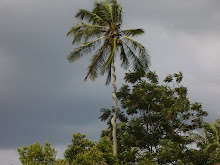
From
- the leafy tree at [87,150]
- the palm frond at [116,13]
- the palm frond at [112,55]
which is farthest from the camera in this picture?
the palm frond at [116,13]

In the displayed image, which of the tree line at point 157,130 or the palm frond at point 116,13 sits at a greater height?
the palm frond at point 116,13

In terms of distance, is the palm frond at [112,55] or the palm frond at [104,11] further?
the palm frond at [104,11]

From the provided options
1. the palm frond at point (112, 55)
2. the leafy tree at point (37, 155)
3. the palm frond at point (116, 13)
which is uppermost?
the palm frond at point (116, 13)

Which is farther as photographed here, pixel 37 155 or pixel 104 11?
pixel 104 11

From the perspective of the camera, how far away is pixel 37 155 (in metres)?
22.3

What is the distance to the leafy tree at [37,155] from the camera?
2231 cm

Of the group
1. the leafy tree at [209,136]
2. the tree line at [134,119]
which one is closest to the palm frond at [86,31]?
the tree line at [134,119]

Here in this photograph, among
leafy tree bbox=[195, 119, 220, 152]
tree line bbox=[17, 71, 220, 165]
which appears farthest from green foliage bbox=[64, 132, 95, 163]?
leafy tree bbox=[195, 119, 220, 152]

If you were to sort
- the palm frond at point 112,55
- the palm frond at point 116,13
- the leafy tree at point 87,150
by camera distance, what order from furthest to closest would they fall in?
the palm frond at point 116,13 → the palm frond at point 112,55 → the leafy tree at point 87,150

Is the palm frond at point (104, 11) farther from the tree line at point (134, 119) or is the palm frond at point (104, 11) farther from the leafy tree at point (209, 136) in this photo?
the leafy tree at point (209, 136)

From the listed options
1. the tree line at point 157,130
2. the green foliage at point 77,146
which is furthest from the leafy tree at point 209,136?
the green foliage at point 77,146

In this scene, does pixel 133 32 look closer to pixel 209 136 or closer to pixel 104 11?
pixel 104 11

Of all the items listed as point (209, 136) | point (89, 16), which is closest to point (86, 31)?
point (89, 16)

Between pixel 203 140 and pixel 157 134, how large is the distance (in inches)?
163
